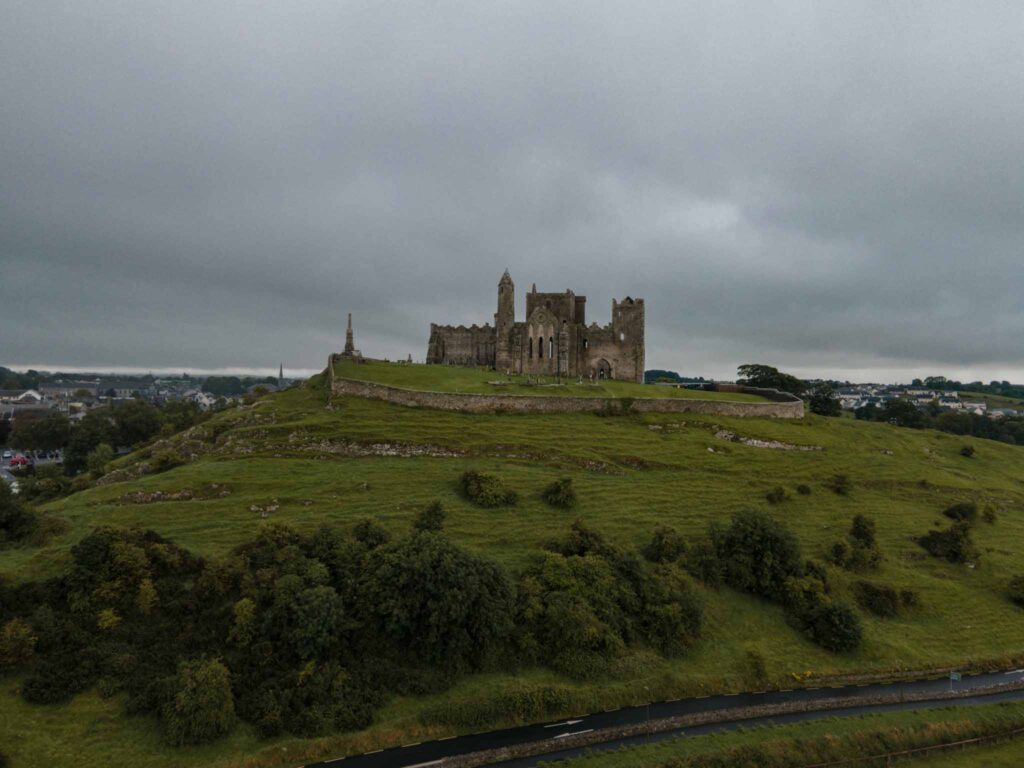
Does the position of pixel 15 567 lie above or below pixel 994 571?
above

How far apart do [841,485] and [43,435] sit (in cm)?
10072

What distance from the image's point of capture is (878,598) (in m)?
33.4

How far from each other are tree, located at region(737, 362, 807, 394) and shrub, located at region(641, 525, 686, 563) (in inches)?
2367

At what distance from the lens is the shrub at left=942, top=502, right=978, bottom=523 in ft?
140

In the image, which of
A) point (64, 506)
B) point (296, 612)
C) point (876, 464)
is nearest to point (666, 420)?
point (876, 464)

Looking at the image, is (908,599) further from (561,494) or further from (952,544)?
(561,494)

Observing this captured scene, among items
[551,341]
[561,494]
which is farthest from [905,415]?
[561,494]

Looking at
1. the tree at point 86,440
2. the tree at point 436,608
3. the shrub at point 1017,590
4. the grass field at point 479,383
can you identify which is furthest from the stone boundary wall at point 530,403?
the tree at point 86,440

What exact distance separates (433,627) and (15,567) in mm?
20766

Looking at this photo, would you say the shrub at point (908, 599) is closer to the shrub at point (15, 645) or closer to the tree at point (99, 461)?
the shrub at point (15, 645)

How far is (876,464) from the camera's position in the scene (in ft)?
164

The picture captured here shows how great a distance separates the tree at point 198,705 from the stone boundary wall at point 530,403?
1197 inches

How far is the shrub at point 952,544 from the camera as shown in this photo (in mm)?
37969

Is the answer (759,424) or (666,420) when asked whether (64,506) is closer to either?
(666,420)
